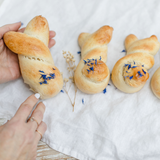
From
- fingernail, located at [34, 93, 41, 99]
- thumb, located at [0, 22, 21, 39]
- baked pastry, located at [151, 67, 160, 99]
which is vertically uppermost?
thumb, located at [0, 22, 21, 39]

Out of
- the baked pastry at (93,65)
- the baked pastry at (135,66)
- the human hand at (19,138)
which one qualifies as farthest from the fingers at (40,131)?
the baked pastry at (135,66)

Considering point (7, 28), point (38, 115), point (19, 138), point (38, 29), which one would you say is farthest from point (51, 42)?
point (19, 138)

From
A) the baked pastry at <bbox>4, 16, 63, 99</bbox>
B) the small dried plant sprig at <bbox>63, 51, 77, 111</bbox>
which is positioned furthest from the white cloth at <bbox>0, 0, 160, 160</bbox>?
the baked pastry at <bbox>4, 16, 63, 99</bbox>

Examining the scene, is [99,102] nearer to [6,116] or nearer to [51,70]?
[51,70]

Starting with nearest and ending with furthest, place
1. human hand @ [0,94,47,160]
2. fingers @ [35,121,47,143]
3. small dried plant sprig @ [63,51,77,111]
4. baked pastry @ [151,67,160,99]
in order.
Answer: human hand @ [0,94,47,160] < fingers @ [35,121,47,143] < baked pastry @ [151,67,160,99] < small dried plant sprig @ [63,51,77,111]

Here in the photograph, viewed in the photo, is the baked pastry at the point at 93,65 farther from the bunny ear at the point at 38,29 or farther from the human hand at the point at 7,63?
the human hand at the point at 7,63

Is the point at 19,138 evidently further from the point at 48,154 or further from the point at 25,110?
the point at 48,154

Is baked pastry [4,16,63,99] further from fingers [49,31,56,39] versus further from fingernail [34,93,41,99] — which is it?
fingers [49,31,56,39]
